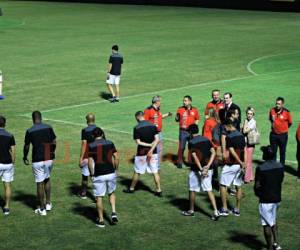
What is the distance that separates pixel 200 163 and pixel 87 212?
8.52 feet

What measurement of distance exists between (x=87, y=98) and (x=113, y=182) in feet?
43.0

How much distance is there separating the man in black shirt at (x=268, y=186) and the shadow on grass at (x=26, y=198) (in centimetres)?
513

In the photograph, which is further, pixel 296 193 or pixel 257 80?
pixel 257 80

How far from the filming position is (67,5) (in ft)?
242

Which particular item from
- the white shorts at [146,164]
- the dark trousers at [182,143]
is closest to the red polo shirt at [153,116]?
the dark trousers at [182,143]

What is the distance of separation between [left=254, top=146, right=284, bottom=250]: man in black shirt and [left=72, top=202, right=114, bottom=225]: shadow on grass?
3299mm

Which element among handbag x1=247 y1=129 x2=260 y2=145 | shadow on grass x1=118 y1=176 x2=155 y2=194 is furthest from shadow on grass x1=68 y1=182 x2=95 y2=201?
handbag x1=247 y1=129 x2=260 y2=145

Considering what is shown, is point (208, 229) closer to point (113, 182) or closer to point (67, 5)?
point (113, 182)

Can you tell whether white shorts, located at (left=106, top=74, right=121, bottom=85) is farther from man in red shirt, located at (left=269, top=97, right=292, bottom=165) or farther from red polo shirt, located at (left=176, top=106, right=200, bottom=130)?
man in red shirt, located at (left=269, top=97, right=292, bottom=165)

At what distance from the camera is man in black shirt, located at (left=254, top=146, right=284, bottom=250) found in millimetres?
12258

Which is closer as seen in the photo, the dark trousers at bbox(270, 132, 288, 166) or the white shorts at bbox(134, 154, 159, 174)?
the white shorts at bbox(134, 154, 159, 174)

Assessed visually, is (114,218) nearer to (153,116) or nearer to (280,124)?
(153,116)

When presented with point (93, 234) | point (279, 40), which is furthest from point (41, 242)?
point (279, 40)

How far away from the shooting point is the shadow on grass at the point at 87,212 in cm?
1454
